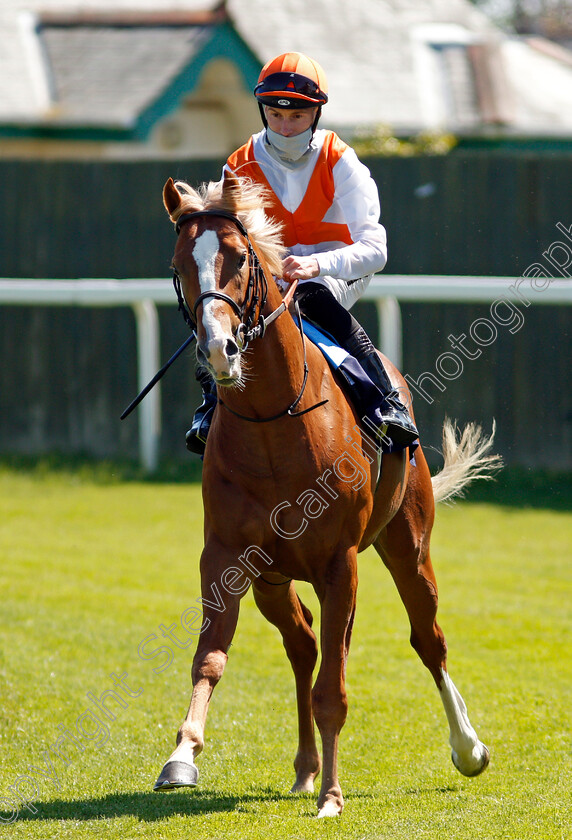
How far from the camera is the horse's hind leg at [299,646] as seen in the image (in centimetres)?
488

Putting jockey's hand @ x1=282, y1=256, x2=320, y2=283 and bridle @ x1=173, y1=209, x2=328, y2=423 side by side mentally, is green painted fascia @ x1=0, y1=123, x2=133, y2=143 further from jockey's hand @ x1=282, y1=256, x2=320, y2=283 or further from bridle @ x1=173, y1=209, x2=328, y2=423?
bridle @ x1=173, y1=209, x2=328, y2=423

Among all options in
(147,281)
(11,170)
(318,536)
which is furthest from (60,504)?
(318,536)

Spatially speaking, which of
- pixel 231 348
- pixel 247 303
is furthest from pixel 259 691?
pixel 231 348

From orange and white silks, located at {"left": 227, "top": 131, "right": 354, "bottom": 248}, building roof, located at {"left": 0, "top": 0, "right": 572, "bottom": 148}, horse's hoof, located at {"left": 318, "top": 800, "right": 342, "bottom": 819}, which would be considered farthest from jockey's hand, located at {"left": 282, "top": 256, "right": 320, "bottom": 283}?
building roof, located at {"left": 0, "top": 0, "right": 572, "bottom": 148}

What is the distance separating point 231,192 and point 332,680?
1.75 meters

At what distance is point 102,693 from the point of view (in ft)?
19.9

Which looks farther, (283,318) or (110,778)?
(110,778)

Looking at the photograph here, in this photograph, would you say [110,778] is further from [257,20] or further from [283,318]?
[257,20]

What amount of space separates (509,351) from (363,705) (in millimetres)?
5992

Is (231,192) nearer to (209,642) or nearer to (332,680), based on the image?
(209,642)

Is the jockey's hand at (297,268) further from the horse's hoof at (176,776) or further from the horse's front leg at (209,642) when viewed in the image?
the horse's hoof at (176,776)

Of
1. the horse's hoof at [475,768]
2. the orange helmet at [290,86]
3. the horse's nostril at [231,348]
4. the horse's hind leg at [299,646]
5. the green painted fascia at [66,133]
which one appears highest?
the orange helmet at [290,86]

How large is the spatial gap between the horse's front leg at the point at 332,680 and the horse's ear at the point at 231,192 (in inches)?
51.8

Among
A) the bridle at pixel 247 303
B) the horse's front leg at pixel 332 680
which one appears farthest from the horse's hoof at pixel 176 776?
the bridle at pixel 247 303
